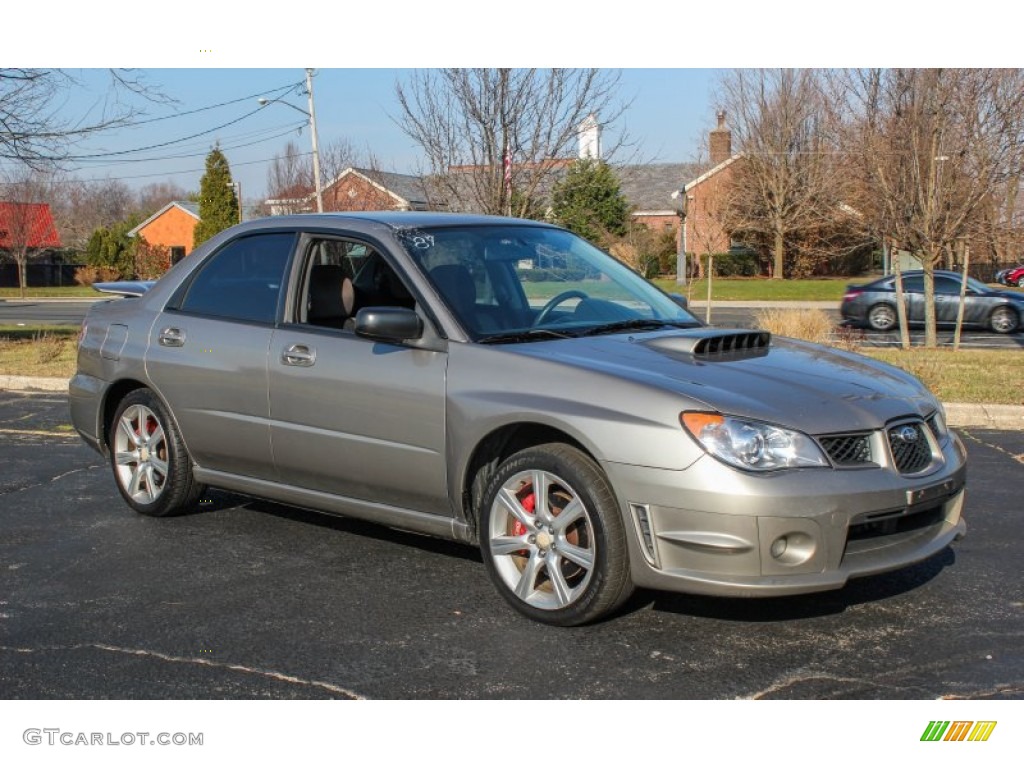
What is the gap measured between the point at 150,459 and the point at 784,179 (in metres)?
42.2

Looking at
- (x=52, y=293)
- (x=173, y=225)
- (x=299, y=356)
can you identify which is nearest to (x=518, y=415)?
(x=299, y=356)

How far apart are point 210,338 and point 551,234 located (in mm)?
1880

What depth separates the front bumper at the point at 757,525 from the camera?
410 centimetres

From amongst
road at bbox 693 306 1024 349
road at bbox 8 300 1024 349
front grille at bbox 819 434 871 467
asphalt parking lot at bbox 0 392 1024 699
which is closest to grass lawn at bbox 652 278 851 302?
road at bbox 8 300 1024 349

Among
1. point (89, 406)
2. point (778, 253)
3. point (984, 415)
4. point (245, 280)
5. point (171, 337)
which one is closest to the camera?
point (245, 280)

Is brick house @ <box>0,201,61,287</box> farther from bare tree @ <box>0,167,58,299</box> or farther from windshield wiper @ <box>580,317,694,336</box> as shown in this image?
windshield wiper @ <box>580,317,694,336</box>

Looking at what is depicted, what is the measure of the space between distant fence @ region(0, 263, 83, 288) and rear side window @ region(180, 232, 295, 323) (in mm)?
57424

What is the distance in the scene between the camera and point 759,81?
4325 centimetres

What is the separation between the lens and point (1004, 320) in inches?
964

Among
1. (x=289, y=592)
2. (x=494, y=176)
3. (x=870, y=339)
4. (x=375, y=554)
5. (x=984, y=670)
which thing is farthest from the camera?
(x=870, y=339)

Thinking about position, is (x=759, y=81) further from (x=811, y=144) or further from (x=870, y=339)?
(x=870, y=339)

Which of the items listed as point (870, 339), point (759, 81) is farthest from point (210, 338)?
point (759, 81)

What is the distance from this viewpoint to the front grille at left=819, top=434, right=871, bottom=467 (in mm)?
4262
